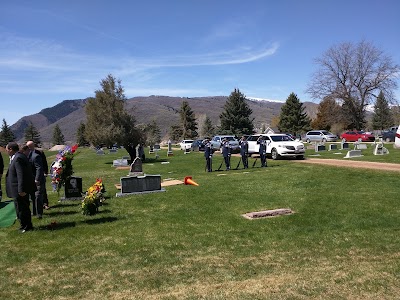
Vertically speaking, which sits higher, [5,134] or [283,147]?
[5,134]

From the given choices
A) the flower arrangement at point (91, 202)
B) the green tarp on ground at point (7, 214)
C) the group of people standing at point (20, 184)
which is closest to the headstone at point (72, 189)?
the green tarp on ground at point (7, 214)

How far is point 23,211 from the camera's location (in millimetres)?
7914

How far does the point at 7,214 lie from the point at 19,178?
244cm

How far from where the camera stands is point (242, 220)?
27.7ft

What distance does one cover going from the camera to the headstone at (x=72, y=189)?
1188cm

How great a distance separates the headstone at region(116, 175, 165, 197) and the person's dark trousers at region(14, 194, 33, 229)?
3946 millimetres

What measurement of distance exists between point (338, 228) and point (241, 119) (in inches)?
2506

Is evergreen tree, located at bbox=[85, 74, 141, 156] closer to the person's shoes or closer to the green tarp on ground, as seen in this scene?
the green tarp on ground

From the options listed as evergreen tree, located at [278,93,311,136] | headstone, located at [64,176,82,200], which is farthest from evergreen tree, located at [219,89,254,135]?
headstone, located at [64,176,82,200]

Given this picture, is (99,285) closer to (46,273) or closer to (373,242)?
(46,273)

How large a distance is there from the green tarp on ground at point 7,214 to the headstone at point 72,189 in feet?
5.45

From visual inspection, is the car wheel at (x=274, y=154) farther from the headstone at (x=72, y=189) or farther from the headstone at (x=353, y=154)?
the headstone at (x=72, y=189)

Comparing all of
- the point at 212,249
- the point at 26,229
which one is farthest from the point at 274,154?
the point at 26,229

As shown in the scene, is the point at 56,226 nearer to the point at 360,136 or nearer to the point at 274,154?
the point at 274,154
